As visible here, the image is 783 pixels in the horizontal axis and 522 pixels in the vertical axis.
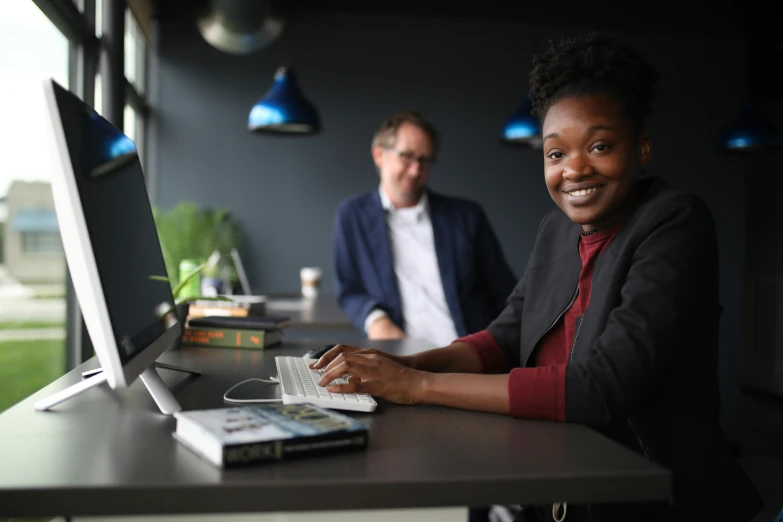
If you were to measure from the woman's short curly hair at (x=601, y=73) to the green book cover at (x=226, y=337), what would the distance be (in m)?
1.02

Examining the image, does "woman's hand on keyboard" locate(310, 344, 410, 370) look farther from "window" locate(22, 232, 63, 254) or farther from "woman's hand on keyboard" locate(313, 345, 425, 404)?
"window" locate(22, 232, 63, 254)

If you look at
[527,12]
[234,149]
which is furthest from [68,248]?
[527,12]

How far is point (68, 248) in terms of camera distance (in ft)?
3.22

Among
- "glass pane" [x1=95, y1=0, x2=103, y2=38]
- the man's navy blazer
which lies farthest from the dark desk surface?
"glass pane" [x1=95, y1=0, x2=103, y2=38]

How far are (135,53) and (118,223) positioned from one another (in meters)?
4.30

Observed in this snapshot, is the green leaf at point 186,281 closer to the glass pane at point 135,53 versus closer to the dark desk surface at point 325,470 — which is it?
the dark desk surface at point 325,470

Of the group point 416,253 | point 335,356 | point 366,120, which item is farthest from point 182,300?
point 366,120

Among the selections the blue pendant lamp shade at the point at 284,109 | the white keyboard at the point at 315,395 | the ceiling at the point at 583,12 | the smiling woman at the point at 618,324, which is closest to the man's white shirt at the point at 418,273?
the blue pendant lamp shade at the point at 284,109

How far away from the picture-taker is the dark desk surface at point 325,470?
0.79 m

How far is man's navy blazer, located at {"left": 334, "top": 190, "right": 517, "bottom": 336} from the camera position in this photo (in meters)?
3.07

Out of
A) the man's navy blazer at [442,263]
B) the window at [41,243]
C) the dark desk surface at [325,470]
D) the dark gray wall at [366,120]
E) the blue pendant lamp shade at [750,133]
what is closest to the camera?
the dark desk surface at [325,470]

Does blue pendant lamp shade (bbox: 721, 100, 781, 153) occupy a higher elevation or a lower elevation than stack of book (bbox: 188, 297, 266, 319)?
higher

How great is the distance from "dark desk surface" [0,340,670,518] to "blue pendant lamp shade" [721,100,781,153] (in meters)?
4.90

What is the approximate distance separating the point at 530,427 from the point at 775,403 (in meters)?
7.22
